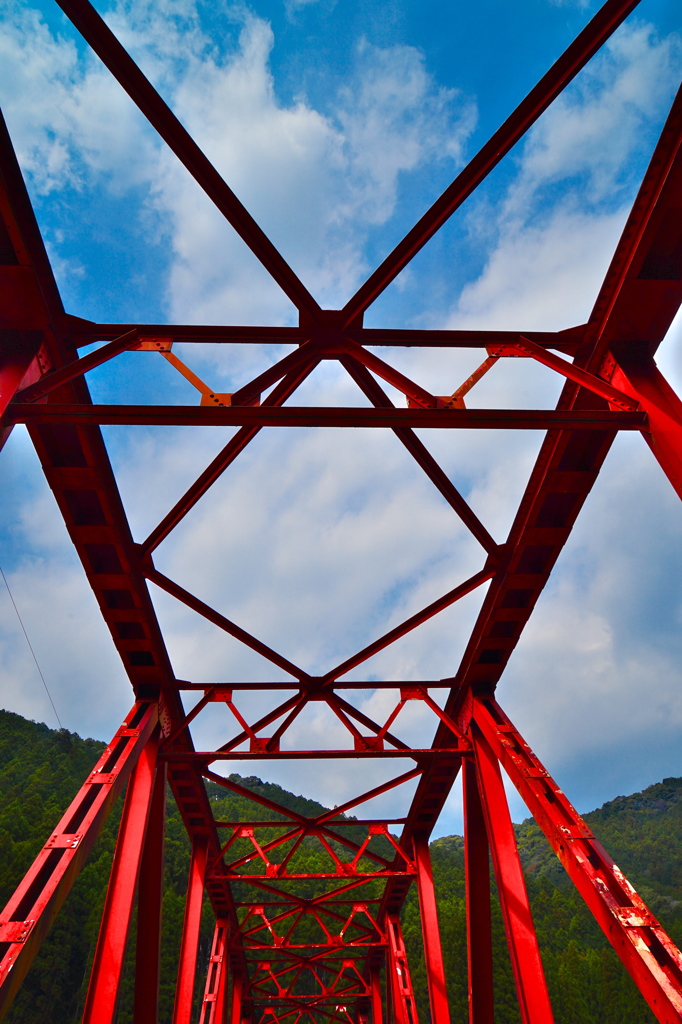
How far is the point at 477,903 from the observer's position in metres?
12.3

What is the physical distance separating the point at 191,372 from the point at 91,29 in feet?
10.6

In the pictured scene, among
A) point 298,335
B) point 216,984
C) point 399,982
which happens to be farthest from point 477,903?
point 216,984

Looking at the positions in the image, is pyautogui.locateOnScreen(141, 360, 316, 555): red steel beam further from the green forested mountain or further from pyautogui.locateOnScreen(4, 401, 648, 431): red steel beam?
the green forested mountain

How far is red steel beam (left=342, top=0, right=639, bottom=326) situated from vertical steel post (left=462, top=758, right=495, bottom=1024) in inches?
391

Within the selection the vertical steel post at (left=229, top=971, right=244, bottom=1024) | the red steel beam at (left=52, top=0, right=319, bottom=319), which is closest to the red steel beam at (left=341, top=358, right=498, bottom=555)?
the red steel beam at (left=52, top=0, right=319, bottom=319)

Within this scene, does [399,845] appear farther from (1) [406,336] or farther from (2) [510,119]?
(2) [510,119]

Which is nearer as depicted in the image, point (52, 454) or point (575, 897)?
point (52, 454)

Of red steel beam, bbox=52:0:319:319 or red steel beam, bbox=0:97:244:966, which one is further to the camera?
red steel beam, bbox=0:97:244:966

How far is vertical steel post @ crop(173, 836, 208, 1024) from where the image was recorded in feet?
43.6

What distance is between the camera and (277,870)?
16.1 meters

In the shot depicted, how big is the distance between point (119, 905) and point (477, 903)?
7365 mm

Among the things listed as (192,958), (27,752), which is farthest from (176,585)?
(27,752)

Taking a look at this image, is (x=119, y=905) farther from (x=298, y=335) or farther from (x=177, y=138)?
(x=177, y=138)

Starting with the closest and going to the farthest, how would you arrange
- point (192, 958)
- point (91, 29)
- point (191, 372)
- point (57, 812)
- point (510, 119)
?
A: point (91, 29) → point (510, 119) → point (191, 372) → point (192, 958) → point (57, 812)
